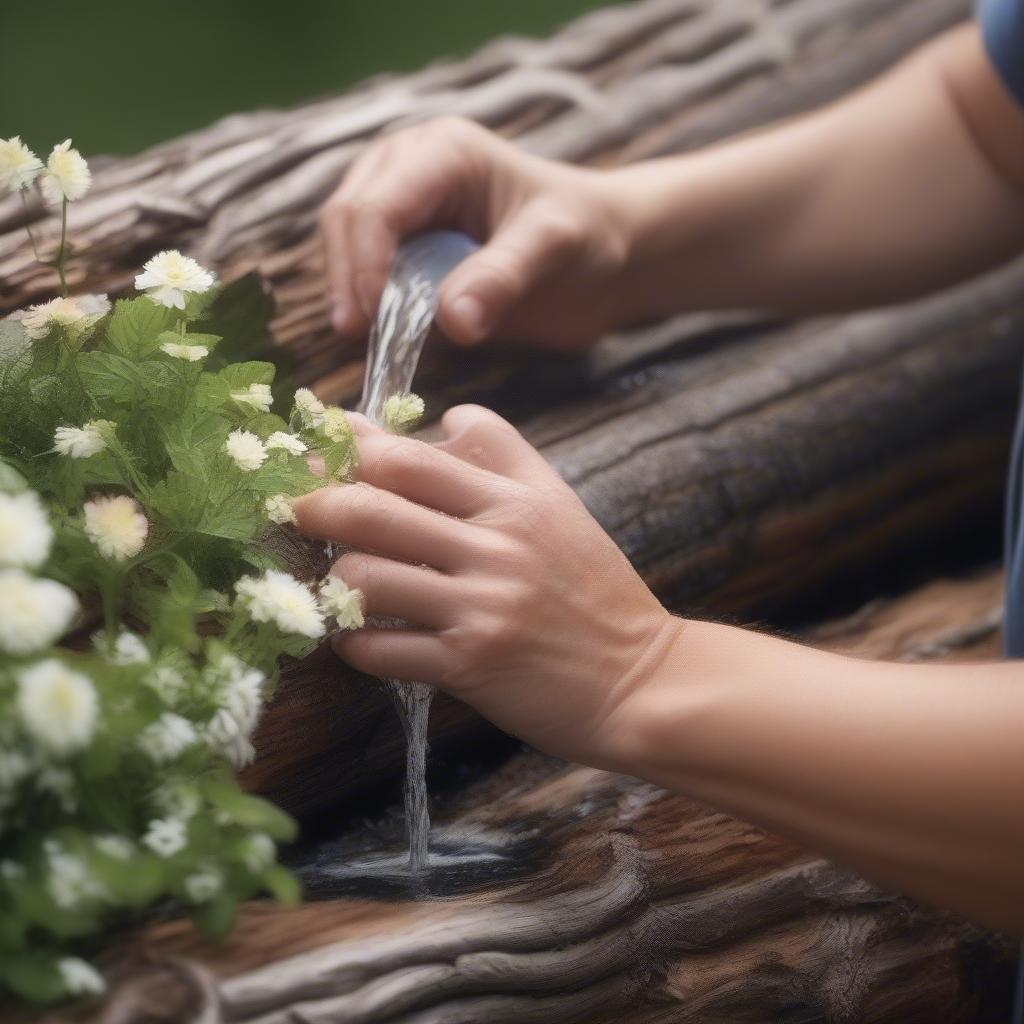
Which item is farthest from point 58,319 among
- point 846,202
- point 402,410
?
point 846,202

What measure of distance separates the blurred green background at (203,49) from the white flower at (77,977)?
2.61 feet

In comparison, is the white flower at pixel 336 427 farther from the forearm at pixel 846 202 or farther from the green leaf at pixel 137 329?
the forearm at pixel 846 202

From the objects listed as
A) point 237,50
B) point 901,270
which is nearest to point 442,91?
point 901,270

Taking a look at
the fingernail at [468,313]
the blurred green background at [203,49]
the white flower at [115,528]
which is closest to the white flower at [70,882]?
the white flower at [115,528]

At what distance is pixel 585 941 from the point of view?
0.56 meters

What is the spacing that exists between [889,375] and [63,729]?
786 millimetres

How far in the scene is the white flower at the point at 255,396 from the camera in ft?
1.71

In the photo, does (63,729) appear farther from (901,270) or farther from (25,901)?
(901,270)

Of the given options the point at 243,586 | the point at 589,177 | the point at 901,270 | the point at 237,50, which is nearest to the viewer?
the point at 243,586

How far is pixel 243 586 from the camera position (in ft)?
1.57

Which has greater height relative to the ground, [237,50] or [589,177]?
[237,50]

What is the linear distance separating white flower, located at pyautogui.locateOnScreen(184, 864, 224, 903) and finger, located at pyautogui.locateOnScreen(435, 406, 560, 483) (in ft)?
0.73

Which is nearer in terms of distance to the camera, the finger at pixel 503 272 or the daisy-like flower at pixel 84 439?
the daisy-like flower at pixel 84 439

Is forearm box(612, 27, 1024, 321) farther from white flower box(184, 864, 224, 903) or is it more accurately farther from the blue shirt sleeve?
white flower box(184, 864, 224, 903)
